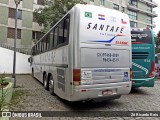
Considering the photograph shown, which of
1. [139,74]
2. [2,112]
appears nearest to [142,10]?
[139,74]

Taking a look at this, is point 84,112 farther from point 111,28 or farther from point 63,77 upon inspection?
point 111,28

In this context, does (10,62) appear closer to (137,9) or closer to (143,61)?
(143,61)

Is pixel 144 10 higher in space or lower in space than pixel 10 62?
→ higher

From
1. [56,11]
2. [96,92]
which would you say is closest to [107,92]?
[96,92]

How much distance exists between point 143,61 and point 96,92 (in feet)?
13.7

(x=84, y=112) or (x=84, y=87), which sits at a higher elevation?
(x=84, y=87)

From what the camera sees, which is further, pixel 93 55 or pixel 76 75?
pixel 93 55

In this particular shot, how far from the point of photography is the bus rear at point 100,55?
5406mm

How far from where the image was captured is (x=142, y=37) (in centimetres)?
875

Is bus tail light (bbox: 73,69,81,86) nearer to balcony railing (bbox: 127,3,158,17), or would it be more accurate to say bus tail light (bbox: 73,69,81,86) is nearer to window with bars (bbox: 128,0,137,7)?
balcony railing (bbox: 127,3,158,17)

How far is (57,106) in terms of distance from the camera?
6293 mm

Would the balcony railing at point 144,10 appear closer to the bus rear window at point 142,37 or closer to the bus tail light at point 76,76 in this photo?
the bus rear window at point 142,37

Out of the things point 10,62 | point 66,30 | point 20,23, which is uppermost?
point 20,23

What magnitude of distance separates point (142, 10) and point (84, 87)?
41.3m
